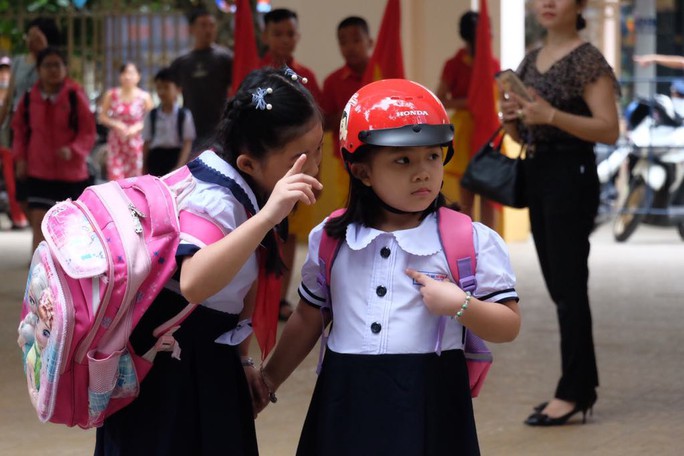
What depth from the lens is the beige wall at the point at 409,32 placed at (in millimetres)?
11633

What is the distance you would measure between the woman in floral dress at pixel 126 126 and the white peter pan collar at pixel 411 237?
12039mm

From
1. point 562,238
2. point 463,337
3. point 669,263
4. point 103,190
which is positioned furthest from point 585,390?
point 669,263

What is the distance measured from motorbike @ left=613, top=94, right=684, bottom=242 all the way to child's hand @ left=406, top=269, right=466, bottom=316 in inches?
383

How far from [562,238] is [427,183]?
84.3 inches

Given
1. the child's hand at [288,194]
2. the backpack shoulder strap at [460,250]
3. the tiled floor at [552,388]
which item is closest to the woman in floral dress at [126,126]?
the tiled floor at [552,388]

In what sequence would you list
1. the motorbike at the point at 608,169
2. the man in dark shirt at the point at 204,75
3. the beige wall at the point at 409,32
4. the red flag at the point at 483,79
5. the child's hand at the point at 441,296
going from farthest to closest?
the motorbike at the point at 608,169, the beige wall at the point at 409,32, the red flag at the point at 483,79, the man in dark shirt at the point at 204,75, the child's hand at the point at 441,296

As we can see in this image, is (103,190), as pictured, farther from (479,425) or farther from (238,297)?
(479,425)

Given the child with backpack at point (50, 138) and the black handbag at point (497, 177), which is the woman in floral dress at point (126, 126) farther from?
the black handbag at point (497, 177)

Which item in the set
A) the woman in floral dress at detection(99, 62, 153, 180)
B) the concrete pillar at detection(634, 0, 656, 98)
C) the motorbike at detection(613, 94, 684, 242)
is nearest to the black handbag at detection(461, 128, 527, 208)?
the motorbike at detection(613, 94, 684, 242)

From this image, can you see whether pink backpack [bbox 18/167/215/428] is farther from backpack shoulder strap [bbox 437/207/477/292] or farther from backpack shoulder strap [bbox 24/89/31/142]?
backpack shoulder strap [bbox 24/89/31/142]

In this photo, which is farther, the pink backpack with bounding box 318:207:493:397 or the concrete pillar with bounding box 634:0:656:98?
the concrete pillar with bounding box 634:0:656:98

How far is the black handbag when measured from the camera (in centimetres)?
512

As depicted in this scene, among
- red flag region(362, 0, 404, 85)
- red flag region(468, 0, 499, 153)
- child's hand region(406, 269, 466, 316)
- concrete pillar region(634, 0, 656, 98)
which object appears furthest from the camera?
concrete pillar region(634, 0, 656, 98)

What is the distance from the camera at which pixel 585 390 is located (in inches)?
196
